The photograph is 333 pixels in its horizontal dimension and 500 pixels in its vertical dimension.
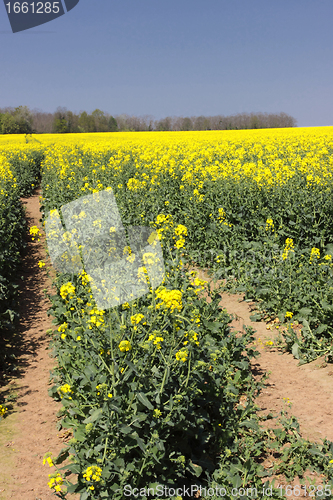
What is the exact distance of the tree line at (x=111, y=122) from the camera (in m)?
59.2

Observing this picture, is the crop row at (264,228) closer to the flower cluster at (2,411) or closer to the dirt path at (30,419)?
the dirt path at (30,419)

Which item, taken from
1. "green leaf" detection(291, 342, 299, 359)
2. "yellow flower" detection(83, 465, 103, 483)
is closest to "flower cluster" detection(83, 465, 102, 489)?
"yellow flower" detection(83, 465, 103, 483)

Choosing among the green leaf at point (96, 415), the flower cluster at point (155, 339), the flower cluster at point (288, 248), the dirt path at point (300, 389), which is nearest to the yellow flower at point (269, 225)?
the flower cluster at point (288, 248)

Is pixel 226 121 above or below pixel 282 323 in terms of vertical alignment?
above

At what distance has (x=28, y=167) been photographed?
17.1 m

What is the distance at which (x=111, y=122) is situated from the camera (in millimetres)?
68688

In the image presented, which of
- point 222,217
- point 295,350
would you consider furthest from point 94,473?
point 222,217

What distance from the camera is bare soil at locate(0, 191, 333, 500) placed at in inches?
121

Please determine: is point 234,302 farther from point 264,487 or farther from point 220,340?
point 264,487

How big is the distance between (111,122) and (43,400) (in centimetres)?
6961

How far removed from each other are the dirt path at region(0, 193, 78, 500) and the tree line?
57188mm

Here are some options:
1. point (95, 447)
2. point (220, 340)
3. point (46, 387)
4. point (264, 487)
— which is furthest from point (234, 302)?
point (95, 447)

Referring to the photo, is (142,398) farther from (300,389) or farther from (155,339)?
(300,389)

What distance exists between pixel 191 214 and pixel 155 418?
6.01m
